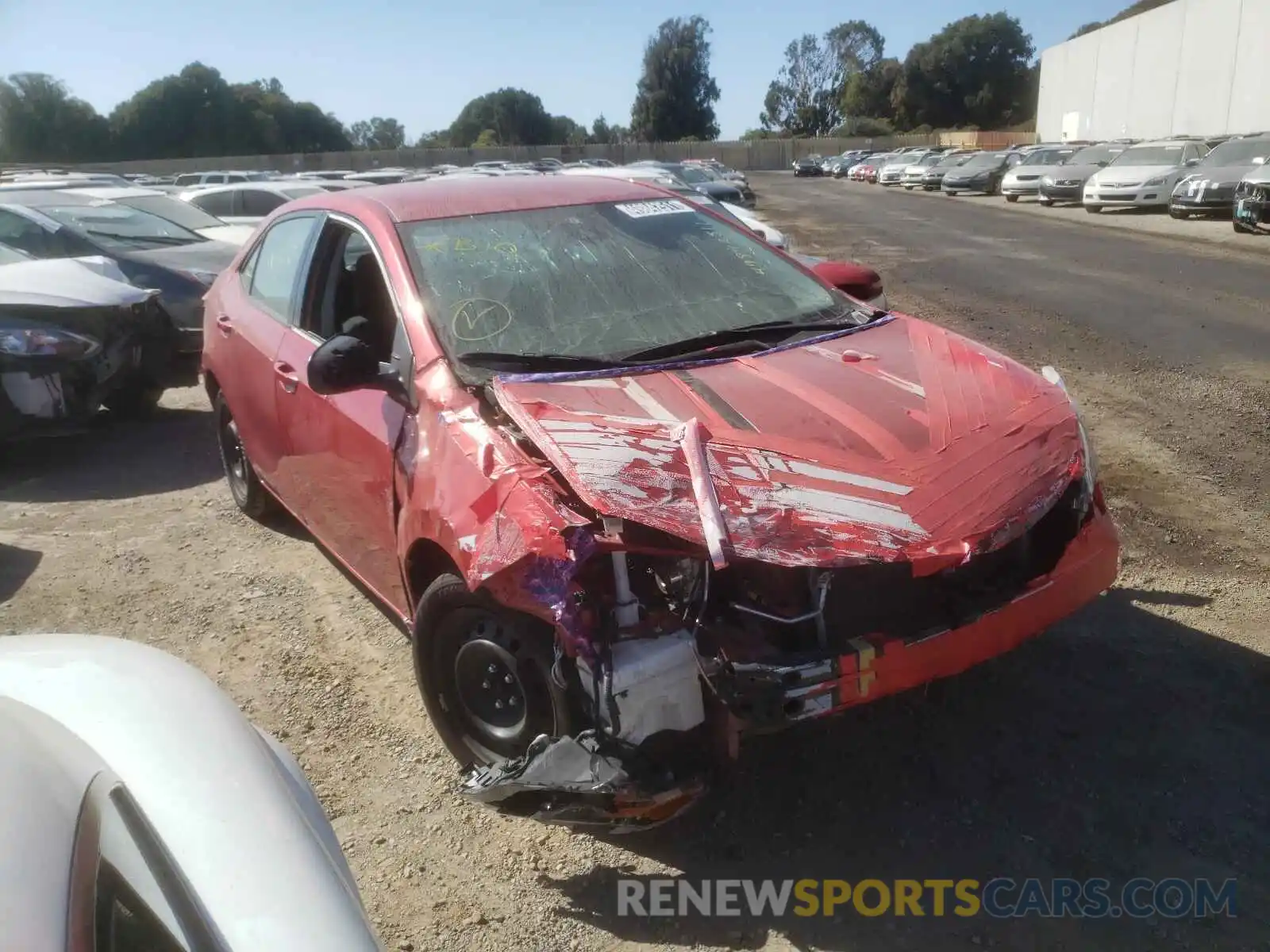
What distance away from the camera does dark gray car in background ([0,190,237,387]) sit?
25.1 feet

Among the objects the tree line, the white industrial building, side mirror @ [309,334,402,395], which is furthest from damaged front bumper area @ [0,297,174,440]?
the tree line

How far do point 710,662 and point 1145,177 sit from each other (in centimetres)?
2217

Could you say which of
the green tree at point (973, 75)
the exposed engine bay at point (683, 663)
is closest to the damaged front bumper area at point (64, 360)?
the exposed engine bay at point (683, 663)

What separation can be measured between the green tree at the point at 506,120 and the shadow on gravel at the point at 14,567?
92619 millimetres

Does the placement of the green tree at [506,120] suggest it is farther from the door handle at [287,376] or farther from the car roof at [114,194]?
the door handle at [287,376]

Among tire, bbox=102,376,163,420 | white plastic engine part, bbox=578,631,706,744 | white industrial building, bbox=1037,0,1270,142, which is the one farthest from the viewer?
white industrial building, bbox=1037,0,1270,142

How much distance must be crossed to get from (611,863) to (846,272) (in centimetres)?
283

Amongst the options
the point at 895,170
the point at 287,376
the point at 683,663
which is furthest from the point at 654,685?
the point at 895,170

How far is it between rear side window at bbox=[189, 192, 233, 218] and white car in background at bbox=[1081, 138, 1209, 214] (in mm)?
17334

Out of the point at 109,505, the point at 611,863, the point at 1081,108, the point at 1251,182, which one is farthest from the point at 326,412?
the point at 1081,108

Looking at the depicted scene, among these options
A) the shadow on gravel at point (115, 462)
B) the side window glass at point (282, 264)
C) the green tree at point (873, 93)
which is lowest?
the shadow on gravel at point (115, 462)

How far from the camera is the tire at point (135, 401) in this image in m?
7.21

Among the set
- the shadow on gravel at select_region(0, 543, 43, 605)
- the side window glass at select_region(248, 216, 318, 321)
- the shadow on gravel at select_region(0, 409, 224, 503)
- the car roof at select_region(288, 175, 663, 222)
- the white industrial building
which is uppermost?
the white industrial building

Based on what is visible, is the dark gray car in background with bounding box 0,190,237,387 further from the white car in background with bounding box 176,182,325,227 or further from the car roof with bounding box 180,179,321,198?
the car roof with bounding box 180,179,321,198
